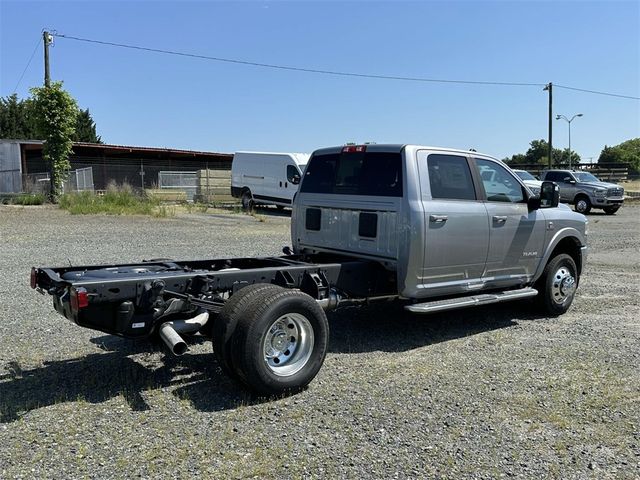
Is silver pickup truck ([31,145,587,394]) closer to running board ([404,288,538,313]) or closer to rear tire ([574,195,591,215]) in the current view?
running board ([404,288,538,313])

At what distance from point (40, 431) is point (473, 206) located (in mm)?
4647

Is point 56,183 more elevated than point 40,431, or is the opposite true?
point 56,183

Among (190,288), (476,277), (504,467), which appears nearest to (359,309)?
(476,277)

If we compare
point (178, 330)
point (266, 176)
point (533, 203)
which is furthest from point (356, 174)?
point (266, 176)

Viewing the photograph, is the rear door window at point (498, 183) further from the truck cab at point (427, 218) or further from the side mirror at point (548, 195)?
the side mirror at point (548, 195)

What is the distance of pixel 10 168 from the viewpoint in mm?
33000

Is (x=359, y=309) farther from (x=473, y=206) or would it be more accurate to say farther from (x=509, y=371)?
(x=509, y=371)

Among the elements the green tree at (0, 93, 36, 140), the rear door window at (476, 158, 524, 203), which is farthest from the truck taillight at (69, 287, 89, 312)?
the green tree at (0, 93, 36, 140)

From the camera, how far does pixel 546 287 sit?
748cm

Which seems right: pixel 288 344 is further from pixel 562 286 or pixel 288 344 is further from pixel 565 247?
Answer: pixel 565 247

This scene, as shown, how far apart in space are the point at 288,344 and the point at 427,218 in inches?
79.2

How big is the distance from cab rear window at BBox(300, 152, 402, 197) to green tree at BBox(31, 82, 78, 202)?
65.8ft

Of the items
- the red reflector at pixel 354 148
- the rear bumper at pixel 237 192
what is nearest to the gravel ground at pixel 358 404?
the red reflector at pixel 354 148

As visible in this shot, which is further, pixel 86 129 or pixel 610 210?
pixel 86 129
